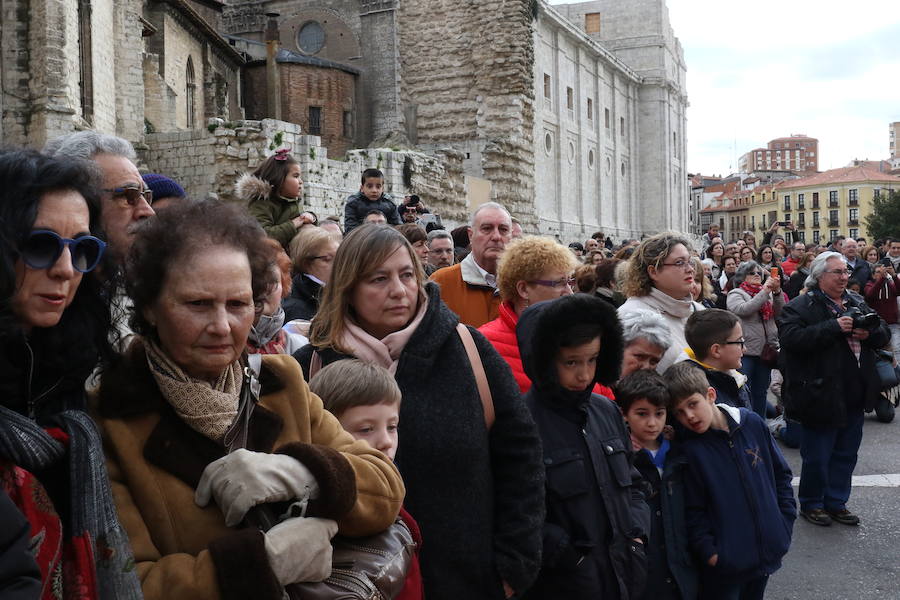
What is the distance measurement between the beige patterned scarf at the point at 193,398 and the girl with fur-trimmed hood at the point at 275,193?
440cm

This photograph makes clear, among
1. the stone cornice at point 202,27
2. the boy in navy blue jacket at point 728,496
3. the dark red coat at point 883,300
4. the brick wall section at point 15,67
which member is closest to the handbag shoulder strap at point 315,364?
the boy in navy blue jacket at point 728,496

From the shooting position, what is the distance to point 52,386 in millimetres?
1818

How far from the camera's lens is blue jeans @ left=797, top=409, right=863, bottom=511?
657cm

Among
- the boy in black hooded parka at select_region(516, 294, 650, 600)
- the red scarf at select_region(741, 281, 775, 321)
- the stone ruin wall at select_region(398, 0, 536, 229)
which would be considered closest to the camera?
the boy in black hooded parka at select_region(516, 294, 650, 600)

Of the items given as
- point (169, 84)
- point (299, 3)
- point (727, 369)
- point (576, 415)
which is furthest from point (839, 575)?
point (299, 3)

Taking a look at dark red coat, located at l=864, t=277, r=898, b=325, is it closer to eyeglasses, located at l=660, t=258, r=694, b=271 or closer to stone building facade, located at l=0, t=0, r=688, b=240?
eyeglasses, located at l=660, t=258, r=694, b=271

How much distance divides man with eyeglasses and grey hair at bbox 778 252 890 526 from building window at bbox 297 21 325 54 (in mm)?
29542

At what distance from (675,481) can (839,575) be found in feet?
8.06

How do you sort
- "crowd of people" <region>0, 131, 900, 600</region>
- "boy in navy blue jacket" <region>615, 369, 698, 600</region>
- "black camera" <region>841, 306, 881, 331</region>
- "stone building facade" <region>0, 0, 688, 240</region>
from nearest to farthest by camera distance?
"crowd of people" <region>0, 131, 900, 600</region> < "boy in navy blue jacket" <region>615, 369, 698, 600</region> < "black camera" <region>841, 306, 881, 331</region> < "stone building facade" <region>0, 0, 688, 240</region>

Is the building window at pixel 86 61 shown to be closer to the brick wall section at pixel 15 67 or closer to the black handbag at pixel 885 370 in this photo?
the brick wall section at pixel 15 67

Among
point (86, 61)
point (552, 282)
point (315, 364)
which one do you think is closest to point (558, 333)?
point (552, 282)

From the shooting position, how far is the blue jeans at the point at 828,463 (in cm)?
657

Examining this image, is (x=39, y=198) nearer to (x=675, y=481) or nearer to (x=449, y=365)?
(x=449, y=365)

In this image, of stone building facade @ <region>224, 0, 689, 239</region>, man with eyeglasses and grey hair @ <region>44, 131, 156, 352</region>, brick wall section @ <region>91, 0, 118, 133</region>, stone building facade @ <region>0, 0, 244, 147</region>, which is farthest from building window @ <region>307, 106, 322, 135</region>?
man with eyeglasses and grey hair @ <region>44, 131, 156, 352</region>
